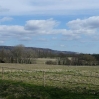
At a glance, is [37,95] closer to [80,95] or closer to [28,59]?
[80,95]

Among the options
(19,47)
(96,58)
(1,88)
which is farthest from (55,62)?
(1,88)

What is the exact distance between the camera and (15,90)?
51.2 feet

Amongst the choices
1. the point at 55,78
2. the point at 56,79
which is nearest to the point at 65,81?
the point at 56,79

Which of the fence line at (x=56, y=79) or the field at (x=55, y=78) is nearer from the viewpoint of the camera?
the field at (x=55, y=78)

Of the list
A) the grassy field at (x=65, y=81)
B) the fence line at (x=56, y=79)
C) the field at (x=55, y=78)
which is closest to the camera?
the grassy field at (x=65, y=81)

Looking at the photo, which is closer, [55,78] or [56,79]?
[56,79]

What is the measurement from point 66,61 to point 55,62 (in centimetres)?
457

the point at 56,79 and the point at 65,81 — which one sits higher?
the point at 65,81

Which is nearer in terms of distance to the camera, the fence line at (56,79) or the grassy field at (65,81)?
the grassy field at (65,81)

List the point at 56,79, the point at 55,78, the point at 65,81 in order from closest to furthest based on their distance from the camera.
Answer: the point at 65,81 → the point at 56,79 → the point at 55,78

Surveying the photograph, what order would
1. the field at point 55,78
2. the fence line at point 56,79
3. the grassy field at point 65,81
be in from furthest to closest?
the fence line at point 56,79 < the field at point 55,78 < the grassy field at point 65,81

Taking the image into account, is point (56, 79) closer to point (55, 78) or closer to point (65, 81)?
point (55, 78)

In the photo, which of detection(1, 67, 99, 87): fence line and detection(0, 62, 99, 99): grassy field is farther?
detection(1, 67, 99, 87): fence line

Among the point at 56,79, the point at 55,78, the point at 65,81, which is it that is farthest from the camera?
the point at 55,78
